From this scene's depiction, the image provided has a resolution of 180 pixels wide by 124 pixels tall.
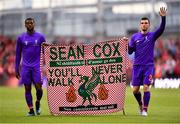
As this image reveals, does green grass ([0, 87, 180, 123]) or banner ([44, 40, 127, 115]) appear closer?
green grass ([0, 87, 180, 123])

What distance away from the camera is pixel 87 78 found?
2147 cm

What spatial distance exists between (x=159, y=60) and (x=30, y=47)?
20.3 meters

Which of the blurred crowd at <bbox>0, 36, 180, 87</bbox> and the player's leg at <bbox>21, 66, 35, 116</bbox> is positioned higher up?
the player's leg at <bbox>21, 66, 35, 116</bbox>

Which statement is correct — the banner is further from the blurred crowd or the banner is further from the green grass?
the blurred crowd

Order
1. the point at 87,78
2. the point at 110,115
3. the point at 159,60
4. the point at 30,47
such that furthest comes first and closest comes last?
the point at 159,60 → the point at 30,47 → the point at 110,115 → the point at 87,78

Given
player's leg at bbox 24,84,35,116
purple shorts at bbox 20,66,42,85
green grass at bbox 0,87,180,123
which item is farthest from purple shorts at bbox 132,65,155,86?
player's leg at bbox 24,84,35,116

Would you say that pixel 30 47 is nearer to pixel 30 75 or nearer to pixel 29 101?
pixel 30 75

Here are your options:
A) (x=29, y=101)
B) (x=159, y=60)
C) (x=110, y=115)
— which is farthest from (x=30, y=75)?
(x=159, y=60)

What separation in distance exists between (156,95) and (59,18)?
23706 mm

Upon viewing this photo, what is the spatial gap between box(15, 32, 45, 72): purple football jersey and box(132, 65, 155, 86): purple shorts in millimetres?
2250

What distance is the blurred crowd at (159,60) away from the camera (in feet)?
133

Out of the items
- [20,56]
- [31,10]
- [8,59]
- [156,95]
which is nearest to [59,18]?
[31,10]

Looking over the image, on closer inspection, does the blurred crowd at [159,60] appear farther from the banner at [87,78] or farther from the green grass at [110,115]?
the banner at [87,78]

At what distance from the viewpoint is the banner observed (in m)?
21.4
